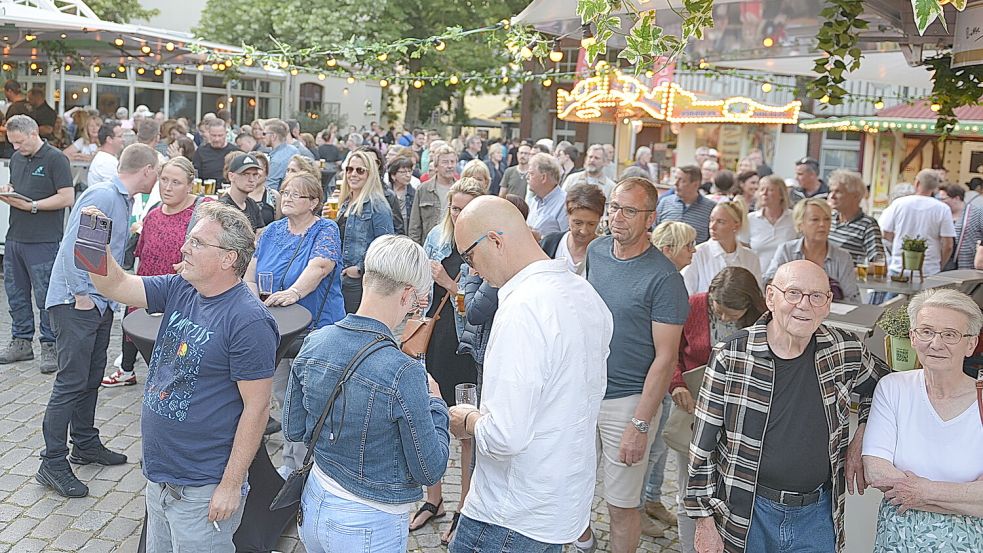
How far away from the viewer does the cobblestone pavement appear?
182 inches

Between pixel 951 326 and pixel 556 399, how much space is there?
1.29 m

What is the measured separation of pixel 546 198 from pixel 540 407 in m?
5.19

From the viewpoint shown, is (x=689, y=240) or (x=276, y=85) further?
(x=276, y=85)

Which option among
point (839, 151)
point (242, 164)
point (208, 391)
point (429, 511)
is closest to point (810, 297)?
point (208, 391)

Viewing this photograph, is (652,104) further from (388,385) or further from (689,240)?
(388,385)

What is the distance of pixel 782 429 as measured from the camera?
313 cm

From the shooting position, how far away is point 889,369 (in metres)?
3.44

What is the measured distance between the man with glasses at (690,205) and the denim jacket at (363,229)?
2.96m

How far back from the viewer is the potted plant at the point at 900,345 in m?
3.61

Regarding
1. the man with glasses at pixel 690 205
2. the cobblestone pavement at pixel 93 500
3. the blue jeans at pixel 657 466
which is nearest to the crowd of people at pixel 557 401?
the blue jeans at pixel 657 466

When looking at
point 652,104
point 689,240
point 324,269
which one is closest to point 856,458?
point 689,240

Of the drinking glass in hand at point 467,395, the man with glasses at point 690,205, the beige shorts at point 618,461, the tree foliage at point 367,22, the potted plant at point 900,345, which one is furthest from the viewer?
the tree foliage at point 367,22

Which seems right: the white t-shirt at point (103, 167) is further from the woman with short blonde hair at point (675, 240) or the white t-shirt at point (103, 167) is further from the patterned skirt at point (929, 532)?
the patterned skirt at point (929, 532)

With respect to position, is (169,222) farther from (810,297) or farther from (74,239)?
(810,297)
